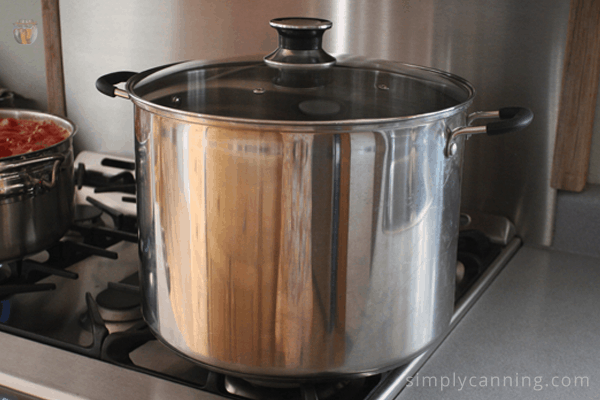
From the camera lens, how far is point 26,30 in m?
1.34

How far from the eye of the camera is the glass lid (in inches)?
26.1

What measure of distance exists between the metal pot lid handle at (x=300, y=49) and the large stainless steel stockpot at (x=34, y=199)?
35 cm

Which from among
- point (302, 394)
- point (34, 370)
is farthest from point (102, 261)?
point (302, 394)

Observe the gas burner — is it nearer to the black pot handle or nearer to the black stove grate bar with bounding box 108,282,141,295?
the black stove grate bar with bounding box 108,282,141,295

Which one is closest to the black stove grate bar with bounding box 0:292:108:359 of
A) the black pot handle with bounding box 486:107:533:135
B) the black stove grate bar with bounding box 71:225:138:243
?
the black stove grate bar with bounding box 71:225:138:243

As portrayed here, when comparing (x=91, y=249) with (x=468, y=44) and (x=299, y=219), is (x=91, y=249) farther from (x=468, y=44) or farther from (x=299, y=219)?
(x=468, y=44)

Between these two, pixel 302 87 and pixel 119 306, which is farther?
Result: pixel 119 306

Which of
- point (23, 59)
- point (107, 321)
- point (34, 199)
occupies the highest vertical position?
point (23, 59)

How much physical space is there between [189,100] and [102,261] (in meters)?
0.41

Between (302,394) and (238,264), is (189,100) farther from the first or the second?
(302,394)

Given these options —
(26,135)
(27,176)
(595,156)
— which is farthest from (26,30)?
(595,156)

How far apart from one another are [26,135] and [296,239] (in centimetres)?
57

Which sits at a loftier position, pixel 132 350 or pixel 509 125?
pixel 509 125

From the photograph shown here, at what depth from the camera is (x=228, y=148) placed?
56 centimetres
